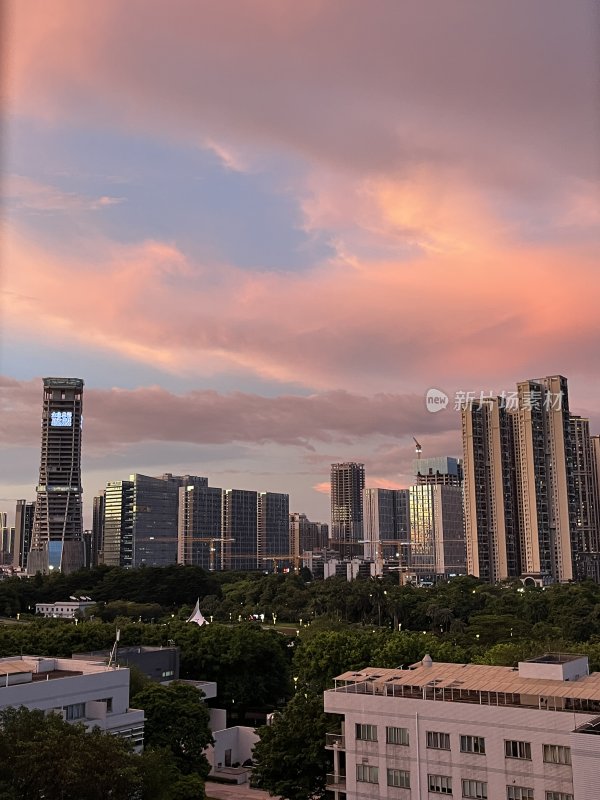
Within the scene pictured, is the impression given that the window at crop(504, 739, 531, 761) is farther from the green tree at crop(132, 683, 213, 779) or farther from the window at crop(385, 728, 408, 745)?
the green tree at crop(132, 683, 213, 779)

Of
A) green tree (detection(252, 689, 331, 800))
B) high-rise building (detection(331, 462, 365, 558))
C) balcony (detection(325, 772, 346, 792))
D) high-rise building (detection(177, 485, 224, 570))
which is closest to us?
balcony (detection(325, 772, 346, 792))

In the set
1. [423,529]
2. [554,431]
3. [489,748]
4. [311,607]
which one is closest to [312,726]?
[489,748]

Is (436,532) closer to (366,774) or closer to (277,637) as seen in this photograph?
(277,637)

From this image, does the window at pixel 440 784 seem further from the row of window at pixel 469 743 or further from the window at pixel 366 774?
the window at pixel 366 774

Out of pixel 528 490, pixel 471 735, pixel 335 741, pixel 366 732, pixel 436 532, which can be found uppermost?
pixel 528 490

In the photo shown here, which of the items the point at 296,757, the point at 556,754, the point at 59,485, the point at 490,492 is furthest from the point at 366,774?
the point at 59,485

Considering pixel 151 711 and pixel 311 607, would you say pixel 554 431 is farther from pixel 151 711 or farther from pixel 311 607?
pixel 151 711

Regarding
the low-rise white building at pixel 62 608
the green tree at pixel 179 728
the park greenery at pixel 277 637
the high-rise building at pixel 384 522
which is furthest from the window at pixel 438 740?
the high-rise building at pixel 384 522

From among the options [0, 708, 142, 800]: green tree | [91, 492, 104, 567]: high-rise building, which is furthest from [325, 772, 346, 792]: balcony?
[91, 492, 104, 567]: high-rise building
